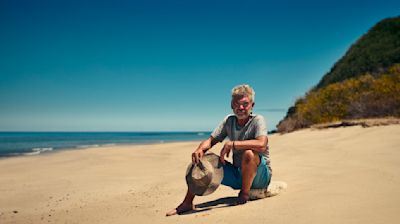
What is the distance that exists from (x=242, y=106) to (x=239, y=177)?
87 centimetres

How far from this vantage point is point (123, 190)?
6301mm

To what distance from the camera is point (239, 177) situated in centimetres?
411

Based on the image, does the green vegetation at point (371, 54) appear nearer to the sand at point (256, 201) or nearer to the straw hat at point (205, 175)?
the sand at point (256, 201)

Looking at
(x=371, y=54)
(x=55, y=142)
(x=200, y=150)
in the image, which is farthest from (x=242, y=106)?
(x=55, y=142)

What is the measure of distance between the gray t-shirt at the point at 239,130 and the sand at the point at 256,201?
0.58 m

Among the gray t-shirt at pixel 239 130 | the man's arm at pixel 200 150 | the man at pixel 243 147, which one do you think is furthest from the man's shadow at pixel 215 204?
the man's arm at pixel 200 150

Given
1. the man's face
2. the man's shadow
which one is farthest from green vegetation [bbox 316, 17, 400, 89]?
the man's face

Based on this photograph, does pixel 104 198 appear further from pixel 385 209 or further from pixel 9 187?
pixel 385 209

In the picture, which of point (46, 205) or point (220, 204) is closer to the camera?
point (220, 204)

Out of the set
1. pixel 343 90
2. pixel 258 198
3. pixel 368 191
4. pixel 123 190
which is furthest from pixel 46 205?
pixel 343 90

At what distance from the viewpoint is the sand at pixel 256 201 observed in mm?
3281

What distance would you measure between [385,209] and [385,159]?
2.84 metres

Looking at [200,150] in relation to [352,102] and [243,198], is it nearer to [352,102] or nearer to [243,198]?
[243,198]

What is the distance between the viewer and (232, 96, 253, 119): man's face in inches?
155
